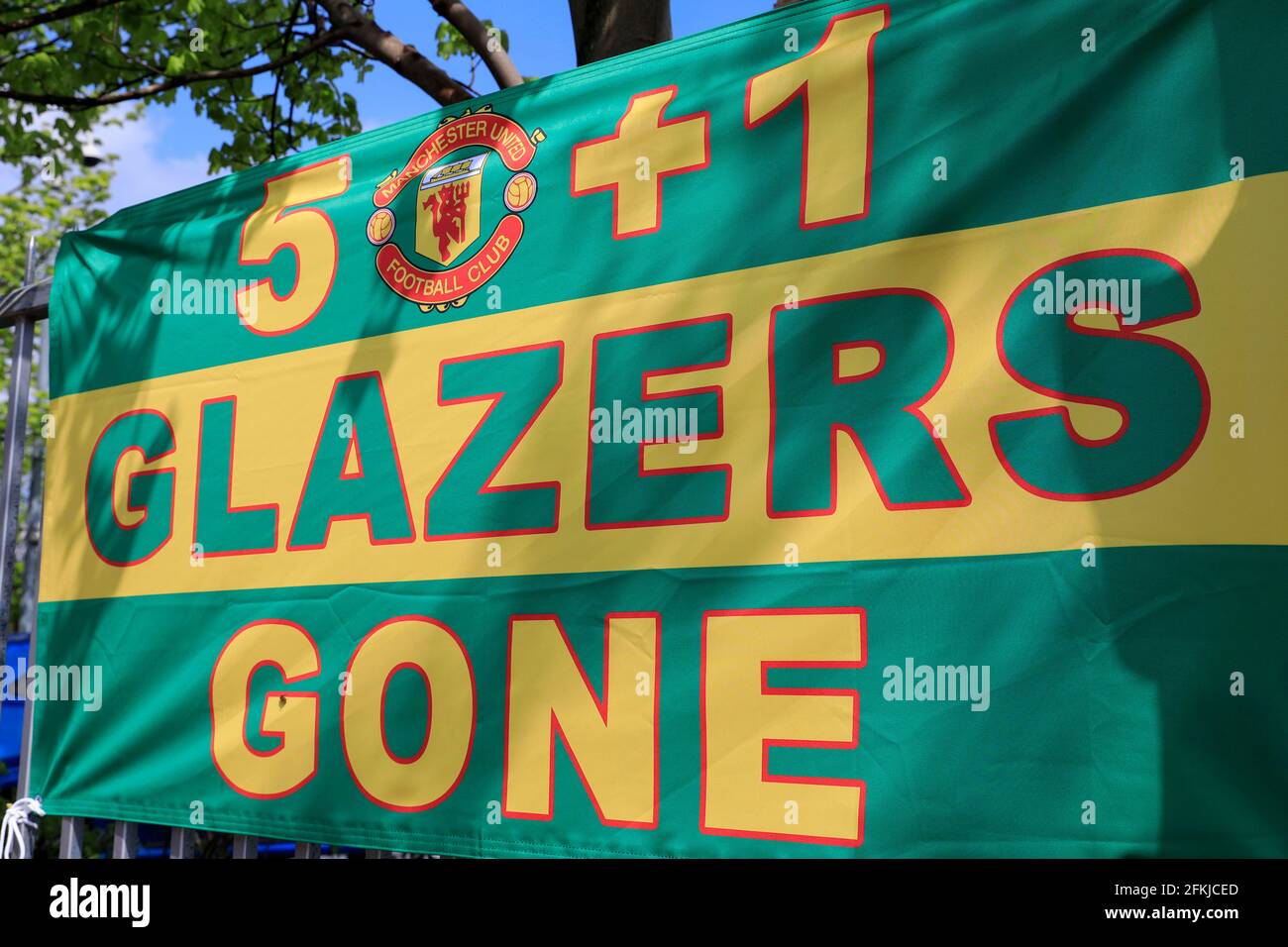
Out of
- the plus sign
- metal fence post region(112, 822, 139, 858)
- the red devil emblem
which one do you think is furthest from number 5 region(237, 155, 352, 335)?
metal fence post region(112, 822, 139, 858)

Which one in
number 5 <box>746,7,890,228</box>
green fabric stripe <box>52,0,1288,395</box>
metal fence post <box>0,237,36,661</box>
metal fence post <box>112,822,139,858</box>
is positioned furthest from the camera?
metal fence post <box>0,237,36,661</box>

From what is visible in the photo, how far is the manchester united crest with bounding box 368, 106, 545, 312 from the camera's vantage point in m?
2.62

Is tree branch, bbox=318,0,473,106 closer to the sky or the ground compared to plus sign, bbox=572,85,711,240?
closer to the sky

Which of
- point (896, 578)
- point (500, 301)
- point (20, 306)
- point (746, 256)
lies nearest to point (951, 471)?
point (896, 578)

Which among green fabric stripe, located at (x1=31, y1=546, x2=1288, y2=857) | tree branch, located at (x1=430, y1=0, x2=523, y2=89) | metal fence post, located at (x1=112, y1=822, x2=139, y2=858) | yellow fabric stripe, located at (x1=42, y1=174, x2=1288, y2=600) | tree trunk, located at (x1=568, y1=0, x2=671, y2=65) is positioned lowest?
metal fence post, located at (x1=112, y1=822, x2=139, y2=858)

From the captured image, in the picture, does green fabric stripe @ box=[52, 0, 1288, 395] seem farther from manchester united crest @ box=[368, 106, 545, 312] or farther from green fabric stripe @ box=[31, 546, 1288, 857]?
green fabric stripe @ box=[31, 546, 1288, 857]

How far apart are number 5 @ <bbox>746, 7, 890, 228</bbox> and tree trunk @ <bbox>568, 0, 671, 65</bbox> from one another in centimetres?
184

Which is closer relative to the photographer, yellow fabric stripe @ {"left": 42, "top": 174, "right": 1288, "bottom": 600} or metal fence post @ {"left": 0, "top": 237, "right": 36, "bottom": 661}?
yellow fabric stripe @ {"left": 42, "top": 174, "right": 1288, "bottom": 600}

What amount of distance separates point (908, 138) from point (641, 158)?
2.00 feet

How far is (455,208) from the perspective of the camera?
2.70 m

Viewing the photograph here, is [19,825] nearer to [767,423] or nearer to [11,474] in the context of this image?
[11,474]

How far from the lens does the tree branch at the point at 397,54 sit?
14.6 feet

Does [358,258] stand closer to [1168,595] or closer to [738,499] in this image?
Answer: [738,499]

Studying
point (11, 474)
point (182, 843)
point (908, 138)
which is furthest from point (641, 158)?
point (11, 474)
